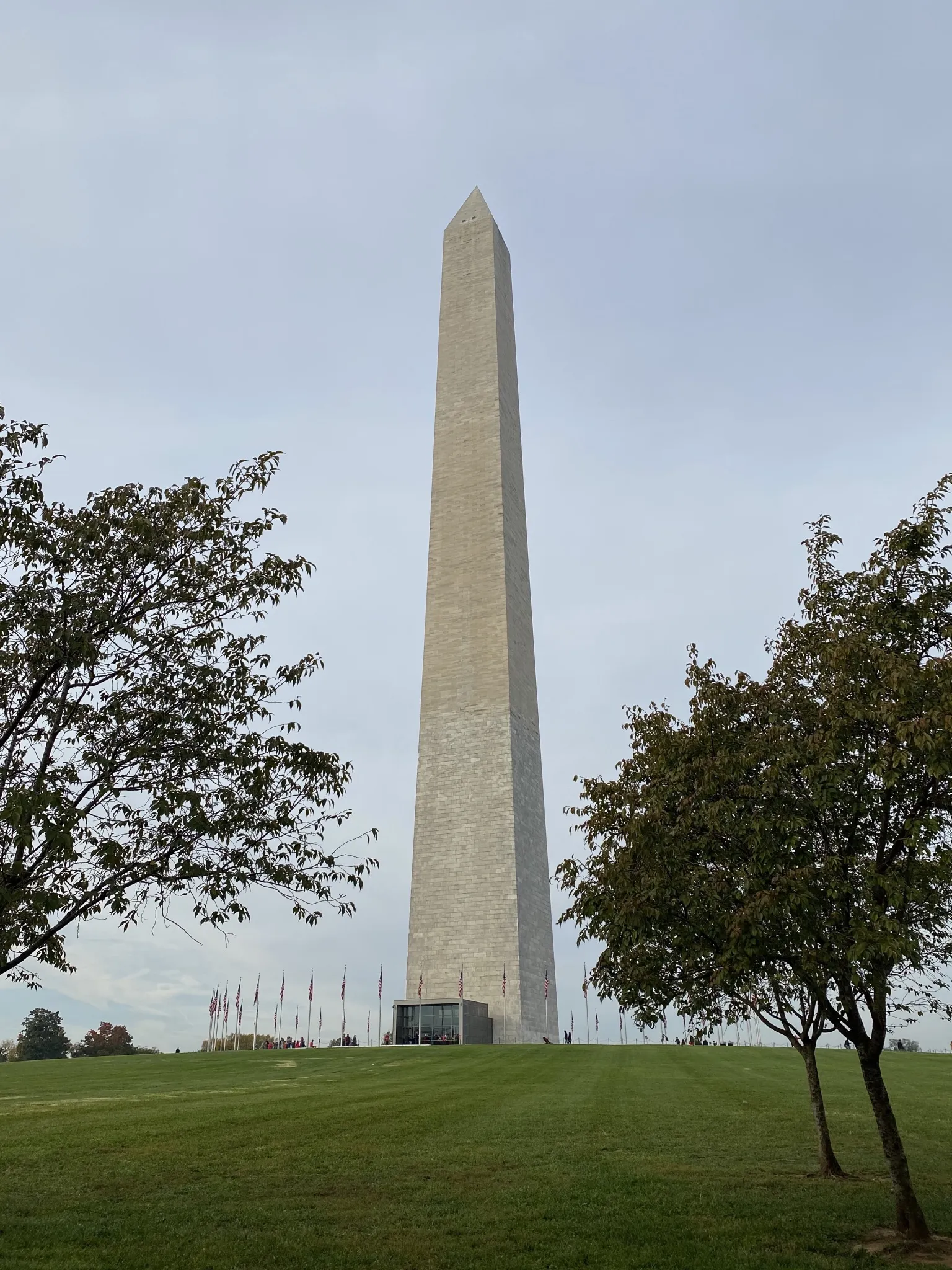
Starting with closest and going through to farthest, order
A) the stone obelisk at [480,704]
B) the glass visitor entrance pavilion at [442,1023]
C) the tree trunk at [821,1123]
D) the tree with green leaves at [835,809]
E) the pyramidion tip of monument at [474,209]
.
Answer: the tree with green leaves at [835,809], the tree trunk at [821,1123], the glass visitor entrance pavilion at [442,1023], the stone obelisk at [480,704], the pyramidion tip of monument at [474,209]

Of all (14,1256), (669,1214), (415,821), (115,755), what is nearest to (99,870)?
(115,755)

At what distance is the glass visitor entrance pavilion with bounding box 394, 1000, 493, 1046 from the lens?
160 ft

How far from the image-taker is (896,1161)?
Answer: 12492 mm

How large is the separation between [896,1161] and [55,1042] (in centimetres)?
8249

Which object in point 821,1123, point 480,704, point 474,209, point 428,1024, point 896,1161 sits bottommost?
point 896,1161

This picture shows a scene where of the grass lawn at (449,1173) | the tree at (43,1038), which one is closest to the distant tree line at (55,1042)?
the tree at (43,1038)

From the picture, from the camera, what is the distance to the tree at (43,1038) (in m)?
79.0

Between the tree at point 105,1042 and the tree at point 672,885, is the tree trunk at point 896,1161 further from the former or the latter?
the tree at point 105,1042

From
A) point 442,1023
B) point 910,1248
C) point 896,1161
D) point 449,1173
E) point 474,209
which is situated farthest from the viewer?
point 474,209

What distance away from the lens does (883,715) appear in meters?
11.4

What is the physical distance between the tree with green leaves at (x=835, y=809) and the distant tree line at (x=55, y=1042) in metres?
74.4

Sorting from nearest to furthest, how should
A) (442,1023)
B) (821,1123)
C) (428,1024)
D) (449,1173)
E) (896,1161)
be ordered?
(896,1161), (449,1173), (821,1123), (442,1023), (428,1024)

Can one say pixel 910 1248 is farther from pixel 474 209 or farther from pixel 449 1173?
pixel 474 209

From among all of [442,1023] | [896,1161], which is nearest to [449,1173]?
[896,1161]
